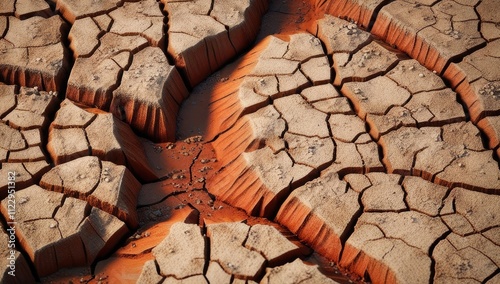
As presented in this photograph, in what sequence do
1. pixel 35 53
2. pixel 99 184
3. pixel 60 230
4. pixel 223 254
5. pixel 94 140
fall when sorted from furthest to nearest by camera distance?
pixel 35 53, pixel 94 140, pixel 99 184, pixel 60 230, pixel 223 254

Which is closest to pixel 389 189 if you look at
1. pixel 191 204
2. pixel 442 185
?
pixel 442 185

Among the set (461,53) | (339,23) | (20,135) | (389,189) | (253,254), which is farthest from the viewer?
(339,23)

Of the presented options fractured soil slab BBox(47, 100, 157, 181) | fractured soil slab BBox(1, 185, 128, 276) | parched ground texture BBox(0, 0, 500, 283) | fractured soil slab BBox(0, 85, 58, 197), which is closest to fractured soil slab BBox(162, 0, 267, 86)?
parched ground texture BBox(0, 0, 500, 283)

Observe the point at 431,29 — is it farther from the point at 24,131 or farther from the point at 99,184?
the point at 24,131

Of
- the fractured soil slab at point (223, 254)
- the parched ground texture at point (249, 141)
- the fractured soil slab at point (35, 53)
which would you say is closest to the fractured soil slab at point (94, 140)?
the parched ground texture at point (249, 141)

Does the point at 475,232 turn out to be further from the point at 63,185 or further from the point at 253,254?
the point at 63,185

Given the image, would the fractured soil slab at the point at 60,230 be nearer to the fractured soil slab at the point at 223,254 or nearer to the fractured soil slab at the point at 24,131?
the fractured soil slab at the point at 24,131

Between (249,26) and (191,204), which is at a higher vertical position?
(249,26)

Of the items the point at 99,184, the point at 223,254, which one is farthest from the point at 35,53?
the point at 223,254
